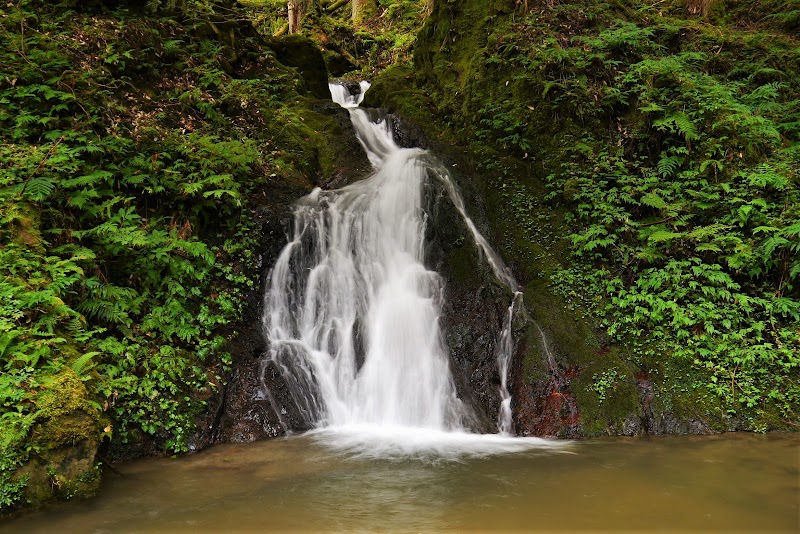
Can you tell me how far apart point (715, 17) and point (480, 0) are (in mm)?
6465

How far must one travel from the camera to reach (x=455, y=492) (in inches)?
184

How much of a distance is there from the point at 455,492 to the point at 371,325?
11.2 ft

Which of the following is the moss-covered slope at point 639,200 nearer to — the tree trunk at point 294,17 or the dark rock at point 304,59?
the dark rock at point 304,59

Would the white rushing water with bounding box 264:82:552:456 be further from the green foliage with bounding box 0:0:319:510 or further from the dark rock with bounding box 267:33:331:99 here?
the dark rock with bounding box 267:33:331:99

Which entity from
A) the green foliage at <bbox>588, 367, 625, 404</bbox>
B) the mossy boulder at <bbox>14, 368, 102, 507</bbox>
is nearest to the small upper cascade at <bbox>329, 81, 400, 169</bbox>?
the green foliage at <bbox>588, 367, 625, 404</bbox>

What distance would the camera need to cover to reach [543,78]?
1038 cm

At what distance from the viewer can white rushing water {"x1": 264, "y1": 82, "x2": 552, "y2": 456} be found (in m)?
6.77

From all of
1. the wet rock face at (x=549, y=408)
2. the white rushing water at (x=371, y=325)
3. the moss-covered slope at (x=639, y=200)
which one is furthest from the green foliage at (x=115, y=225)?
the moss-covered slope at (x=639, y=200)

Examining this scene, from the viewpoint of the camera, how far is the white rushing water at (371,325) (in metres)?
6.77

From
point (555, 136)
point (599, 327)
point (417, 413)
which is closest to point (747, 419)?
point (599, 327)

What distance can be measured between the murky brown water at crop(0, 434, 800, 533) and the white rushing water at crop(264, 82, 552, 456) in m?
0.73

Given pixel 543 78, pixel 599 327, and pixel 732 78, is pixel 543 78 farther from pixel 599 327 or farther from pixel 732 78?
pixel 599 327

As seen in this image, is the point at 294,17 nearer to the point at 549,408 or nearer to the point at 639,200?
the point at 639,200

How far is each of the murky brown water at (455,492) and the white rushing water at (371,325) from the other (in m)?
0.73
